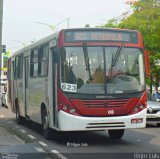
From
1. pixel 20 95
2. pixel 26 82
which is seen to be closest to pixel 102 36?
pixel 26 82

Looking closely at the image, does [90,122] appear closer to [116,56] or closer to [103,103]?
[103,103]

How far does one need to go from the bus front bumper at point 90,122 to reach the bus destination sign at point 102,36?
207 cm

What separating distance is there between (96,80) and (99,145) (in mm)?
1758

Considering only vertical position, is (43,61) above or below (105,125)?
above

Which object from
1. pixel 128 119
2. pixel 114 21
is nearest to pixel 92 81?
pixel 128 119

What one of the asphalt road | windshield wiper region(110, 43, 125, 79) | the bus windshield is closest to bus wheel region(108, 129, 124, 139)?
the asphalt road

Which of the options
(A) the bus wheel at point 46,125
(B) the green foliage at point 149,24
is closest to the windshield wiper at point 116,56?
(A) the bus wheel at point 46,125

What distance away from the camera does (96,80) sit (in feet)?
41.7

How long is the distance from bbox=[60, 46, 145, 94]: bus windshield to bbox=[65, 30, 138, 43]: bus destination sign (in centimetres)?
26

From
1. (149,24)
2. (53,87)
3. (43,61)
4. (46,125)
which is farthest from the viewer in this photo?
(149,24)

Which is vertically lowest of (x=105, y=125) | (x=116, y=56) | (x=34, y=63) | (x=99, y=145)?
(x=99, y=145)

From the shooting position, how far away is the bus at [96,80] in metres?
12.6

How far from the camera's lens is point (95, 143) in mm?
13430

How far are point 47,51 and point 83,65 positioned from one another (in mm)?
1861
